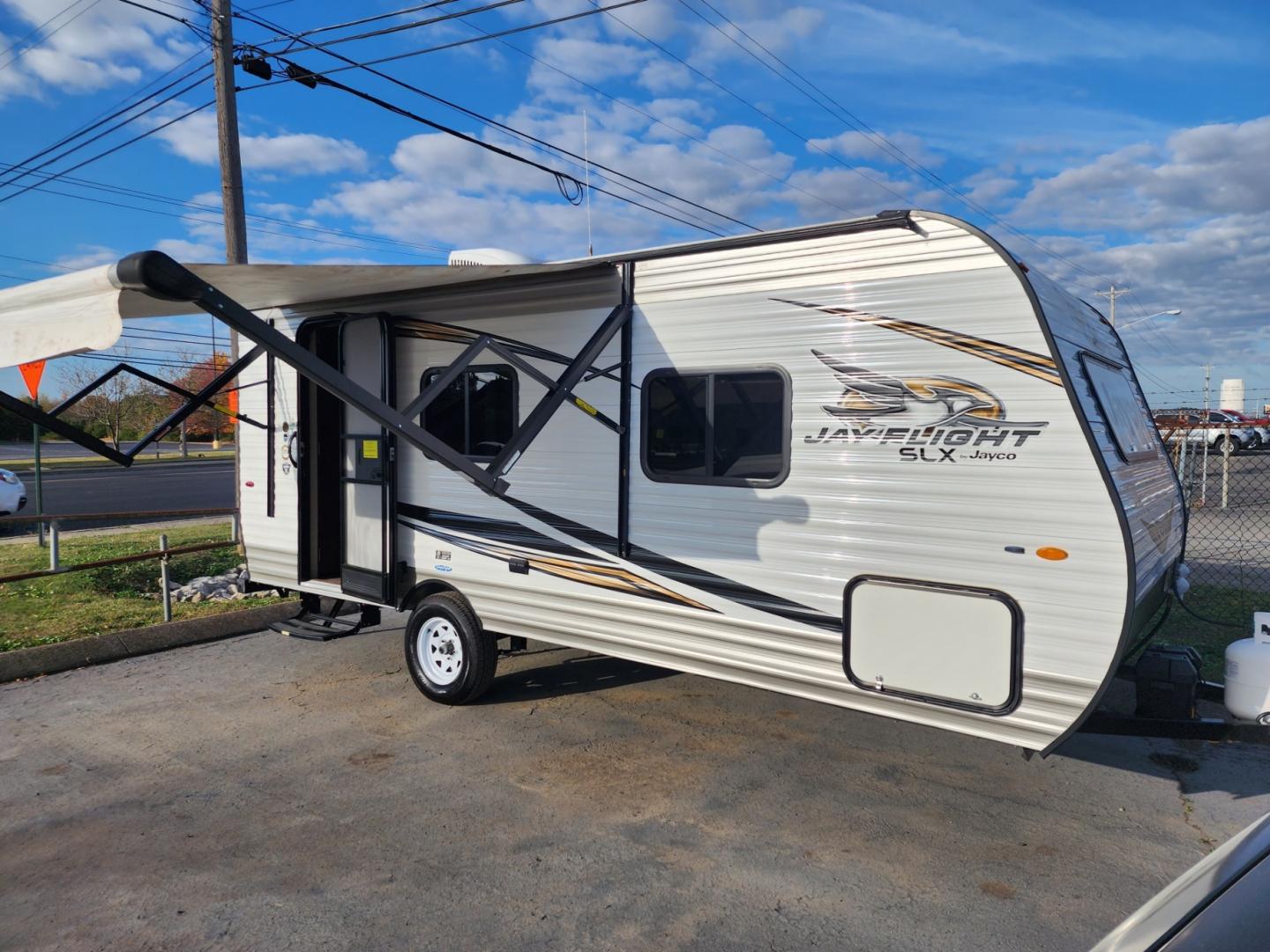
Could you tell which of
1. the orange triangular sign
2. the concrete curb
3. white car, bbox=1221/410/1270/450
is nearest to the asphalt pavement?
the concrete curb

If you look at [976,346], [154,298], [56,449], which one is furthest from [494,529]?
[56,449]

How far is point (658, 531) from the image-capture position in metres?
4.71

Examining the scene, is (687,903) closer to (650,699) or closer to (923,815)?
(923,815)

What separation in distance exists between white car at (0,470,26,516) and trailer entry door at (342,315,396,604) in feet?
45.0

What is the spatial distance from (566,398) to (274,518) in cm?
312

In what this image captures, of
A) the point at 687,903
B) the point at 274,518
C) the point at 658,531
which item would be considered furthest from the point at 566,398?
the point at 274,518

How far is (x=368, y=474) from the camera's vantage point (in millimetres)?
6195

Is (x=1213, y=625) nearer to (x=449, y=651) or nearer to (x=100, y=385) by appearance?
(x=449, y=651)

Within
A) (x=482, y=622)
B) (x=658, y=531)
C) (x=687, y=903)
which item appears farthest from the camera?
(x=482, y=622)

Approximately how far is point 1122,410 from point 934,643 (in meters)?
1.88

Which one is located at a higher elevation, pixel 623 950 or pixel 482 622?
pixel 482 622

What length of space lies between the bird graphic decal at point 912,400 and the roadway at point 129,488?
13553mm

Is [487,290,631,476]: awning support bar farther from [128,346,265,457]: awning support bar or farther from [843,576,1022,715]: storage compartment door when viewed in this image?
[128,346,265,457]: awning support bar

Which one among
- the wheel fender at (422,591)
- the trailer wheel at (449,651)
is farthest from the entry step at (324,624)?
the trailer wheel at (449,651)
